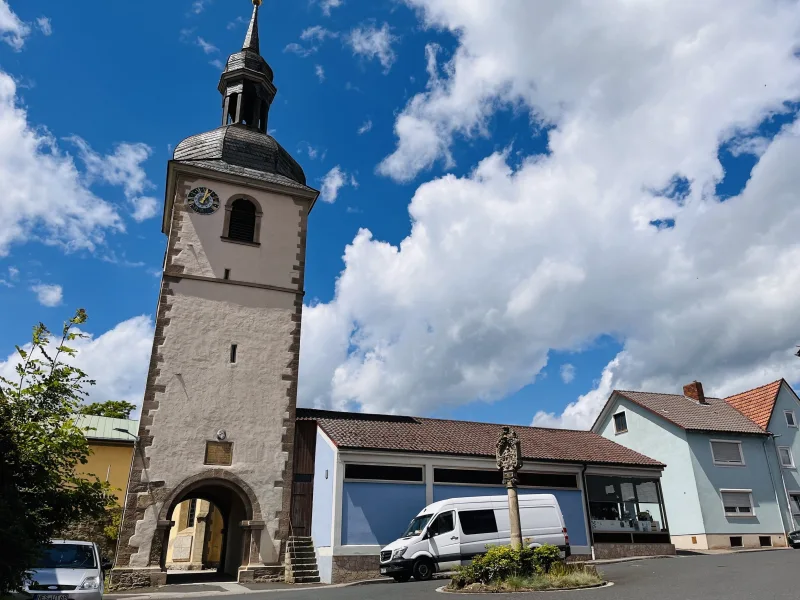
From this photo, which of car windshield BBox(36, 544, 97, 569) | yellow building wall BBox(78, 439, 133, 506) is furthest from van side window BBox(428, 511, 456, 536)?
yellow building wall BBox(78, 439, 133, 506)

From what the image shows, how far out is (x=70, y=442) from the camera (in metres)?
11.0

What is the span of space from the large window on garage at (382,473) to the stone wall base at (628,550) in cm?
771

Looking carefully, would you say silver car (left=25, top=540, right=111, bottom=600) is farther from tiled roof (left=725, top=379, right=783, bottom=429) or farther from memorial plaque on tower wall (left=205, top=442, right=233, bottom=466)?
tiled roof (left=725, top=379, right=783, bottom=429)

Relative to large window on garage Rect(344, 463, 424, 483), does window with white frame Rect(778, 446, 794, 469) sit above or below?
above

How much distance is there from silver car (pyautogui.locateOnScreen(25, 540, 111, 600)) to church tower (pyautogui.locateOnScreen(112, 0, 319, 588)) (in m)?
7.19

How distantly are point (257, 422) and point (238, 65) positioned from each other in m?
15.9

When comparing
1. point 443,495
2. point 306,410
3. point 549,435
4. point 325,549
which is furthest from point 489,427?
point 325,549

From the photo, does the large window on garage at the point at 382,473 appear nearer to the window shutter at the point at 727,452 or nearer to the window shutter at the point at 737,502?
the window shutter at the point at 737,502

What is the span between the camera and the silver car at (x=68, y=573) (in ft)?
33.4

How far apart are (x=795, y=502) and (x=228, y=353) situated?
94.8ft

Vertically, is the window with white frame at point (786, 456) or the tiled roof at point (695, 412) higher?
the tiled roof at point (695, 412)

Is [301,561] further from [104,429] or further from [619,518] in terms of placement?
[104,429]

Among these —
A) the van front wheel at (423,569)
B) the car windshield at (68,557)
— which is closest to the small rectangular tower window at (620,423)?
the van front wheel at (423,569)

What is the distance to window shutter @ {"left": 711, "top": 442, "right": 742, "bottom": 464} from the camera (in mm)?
30469
